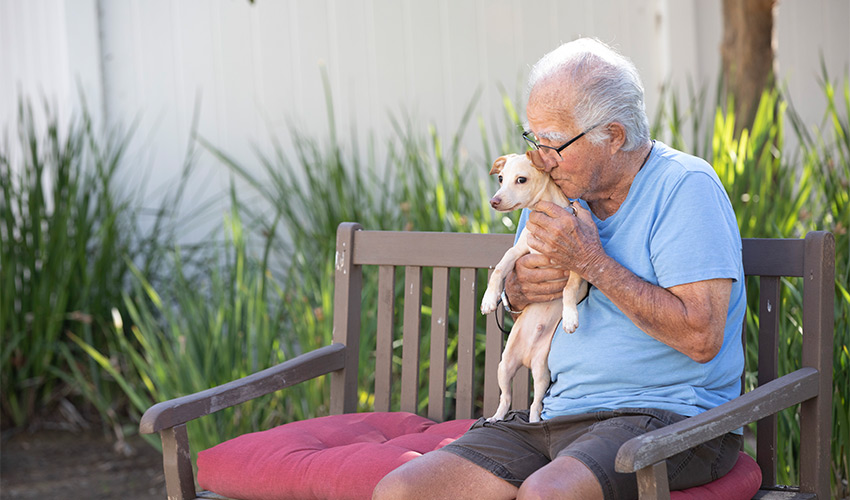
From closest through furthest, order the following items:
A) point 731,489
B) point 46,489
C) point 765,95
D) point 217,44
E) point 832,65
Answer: point 731,489 → point 765,95 → point 46,489 → point 217,44 → point 832,65

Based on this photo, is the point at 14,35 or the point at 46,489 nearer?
the point at 46,489

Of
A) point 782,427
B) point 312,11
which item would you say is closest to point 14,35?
point 312,11

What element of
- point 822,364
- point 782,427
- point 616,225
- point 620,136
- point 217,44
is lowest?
point 782,427

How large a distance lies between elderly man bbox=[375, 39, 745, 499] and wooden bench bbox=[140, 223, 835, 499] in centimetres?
16

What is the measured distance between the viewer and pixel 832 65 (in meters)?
6.27

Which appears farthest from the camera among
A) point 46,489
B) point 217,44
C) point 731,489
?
point 217,44

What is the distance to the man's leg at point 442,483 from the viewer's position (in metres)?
2.09

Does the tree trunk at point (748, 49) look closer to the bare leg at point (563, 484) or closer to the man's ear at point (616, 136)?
the man's ear at point (616, 136)

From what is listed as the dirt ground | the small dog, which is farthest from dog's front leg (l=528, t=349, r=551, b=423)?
the dirt ground

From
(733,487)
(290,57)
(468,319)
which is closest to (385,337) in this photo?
(468,319)

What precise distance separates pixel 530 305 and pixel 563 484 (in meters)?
0.61

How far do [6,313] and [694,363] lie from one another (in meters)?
3.64

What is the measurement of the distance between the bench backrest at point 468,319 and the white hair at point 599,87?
1.70ft

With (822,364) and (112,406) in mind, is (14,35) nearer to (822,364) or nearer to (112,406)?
(112,406)
